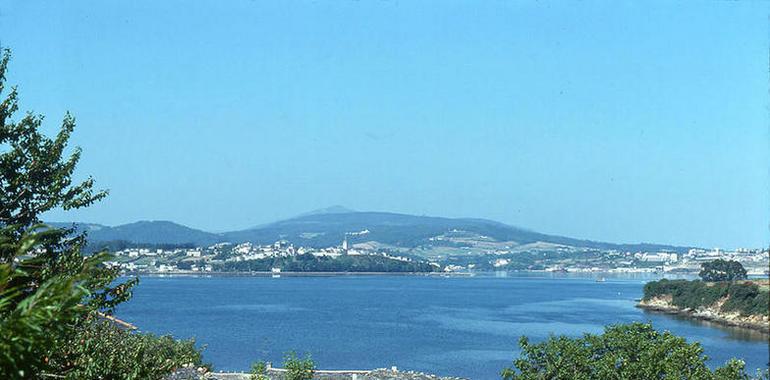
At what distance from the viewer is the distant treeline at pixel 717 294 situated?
197 feet

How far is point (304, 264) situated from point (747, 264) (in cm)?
7981

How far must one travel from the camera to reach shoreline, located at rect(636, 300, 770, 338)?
56.0m

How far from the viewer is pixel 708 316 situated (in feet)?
211

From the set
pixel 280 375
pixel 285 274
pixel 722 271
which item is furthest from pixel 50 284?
pixel 285 274

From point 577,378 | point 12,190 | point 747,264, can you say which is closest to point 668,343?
point 577,378

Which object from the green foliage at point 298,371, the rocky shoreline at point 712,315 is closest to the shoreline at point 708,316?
the rocky shoreline at point 712,315

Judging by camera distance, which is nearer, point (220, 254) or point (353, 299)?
point (353, 299)

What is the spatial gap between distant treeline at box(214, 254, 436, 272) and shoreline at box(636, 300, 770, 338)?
86.0 m

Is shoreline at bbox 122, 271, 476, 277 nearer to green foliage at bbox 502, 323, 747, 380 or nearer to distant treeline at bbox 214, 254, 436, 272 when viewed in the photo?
distant treeline at bbox 214, 254, 436, 272

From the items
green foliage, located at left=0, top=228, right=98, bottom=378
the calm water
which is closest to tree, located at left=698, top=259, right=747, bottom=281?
the calm water

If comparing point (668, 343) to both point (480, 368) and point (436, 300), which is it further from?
point (436, 300)

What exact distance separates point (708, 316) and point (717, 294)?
486cm

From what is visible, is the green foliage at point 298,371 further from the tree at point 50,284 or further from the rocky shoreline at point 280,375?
the tree at point 50,284

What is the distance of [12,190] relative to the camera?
1079 cm
